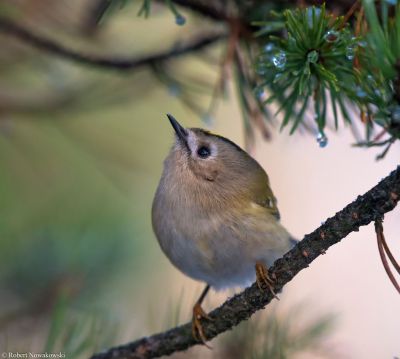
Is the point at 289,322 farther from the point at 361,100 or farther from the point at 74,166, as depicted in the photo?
the point at 74,166

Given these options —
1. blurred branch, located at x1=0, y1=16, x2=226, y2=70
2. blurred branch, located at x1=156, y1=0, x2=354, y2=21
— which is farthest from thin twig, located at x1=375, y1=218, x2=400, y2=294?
blurred branch, located at x1=0, y1=16, x2=226, y2=70

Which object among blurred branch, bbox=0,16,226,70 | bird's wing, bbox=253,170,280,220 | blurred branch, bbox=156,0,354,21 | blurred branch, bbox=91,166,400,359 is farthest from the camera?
bird's wing, bbox=253,170,280,220

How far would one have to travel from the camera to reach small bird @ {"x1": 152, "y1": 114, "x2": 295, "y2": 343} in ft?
3.82

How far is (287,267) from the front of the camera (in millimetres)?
754

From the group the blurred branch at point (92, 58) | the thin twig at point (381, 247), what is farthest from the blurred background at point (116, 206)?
the thin twig at point (381, 247)

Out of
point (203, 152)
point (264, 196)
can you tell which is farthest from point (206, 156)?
point (264, 196)

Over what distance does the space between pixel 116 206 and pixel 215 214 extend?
52 cm

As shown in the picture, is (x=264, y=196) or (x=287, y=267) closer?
(x=287, y=267)

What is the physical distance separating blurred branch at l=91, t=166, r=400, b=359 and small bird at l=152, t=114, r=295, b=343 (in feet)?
0.49

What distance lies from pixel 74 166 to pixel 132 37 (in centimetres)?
40

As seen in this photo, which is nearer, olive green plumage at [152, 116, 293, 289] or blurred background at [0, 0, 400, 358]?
blurred background at [0, 0, 400, 358]

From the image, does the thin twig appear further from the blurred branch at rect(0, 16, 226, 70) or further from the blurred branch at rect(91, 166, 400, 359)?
the blurred branch at rect(0, 16, 226, 70)

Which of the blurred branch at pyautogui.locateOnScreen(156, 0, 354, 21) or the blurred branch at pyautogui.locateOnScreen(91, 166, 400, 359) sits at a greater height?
the blurred branch at pyautogui.locateOnScreen(156, 0, 354, 21)

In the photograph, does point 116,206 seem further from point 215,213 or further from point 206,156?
point 215,213
